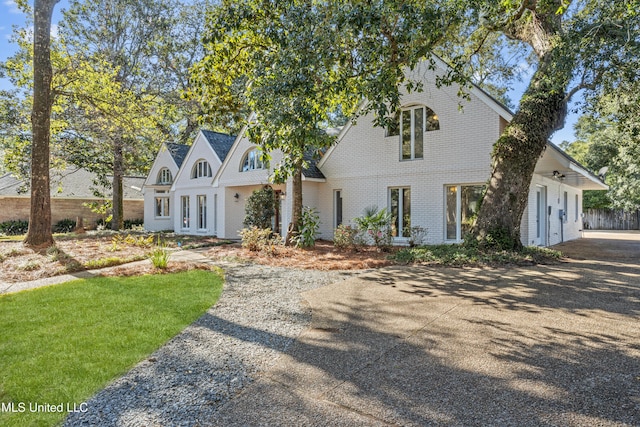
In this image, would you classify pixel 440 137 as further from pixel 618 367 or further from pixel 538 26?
pixel 618 367

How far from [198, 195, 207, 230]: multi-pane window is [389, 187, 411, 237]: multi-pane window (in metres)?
11.2

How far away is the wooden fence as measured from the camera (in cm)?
3022

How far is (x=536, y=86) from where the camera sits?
10.5m

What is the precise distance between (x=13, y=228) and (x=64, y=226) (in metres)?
2.88

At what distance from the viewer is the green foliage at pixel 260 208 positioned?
17.4 meters

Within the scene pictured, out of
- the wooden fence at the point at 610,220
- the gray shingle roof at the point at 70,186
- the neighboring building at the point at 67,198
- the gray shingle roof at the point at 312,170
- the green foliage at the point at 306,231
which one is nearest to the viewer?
the green foliage at the point at 306,231

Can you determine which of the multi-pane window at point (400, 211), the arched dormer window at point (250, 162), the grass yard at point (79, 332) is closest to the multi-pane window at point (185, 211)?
the arched dormer window at point (250, 162)

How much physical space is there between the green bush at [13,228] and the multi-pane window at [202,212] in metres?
12.0

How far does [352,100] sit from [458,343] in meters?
8.61

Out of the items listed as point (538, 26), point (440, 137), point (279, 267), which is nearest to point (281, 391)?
point (279, 267)

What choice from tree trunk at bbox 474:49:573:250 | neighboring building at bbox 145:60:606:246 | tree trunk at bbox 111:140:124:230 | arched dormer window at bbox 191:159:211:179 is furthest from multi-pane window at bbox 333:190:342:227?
tree trunk at bbox 111:140:124:230

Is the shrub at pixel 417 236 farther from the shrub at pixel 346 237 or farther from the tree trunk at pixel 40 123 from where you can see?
the tree trunk at pixel 40 123

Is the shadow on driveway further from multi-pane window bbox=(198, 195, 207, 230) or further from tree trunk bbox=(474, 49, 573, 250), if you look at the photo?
multi-pane window bbox=(198, 195, 207, 230)

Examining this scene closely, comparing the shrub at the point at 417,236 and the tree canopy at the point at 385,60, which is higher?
the tree canopy at the point at 385,60
